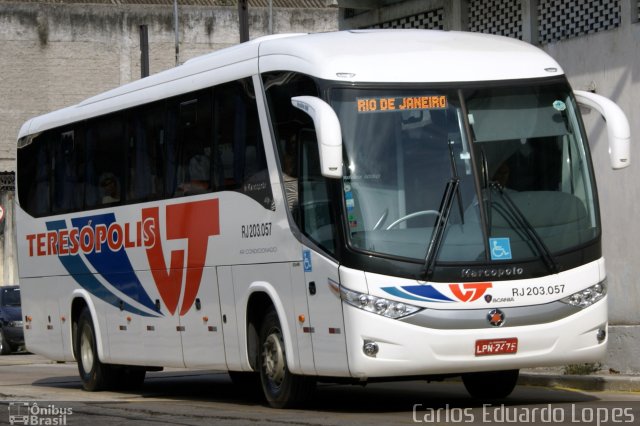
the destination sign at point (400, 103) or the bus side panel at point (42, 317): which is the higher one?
the destination sign at point (400, 103)

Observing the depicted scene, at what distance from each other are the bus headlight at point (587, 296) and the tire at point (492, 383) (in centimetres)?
181

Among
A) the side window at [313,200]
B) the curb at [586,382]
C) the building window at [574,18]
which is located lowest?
the curb at [586,382]

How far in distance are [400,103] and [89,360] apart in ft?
24.4

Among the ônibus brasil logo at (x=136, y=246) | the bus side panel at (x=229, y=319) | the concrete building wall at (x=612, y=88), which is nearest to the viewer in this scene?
the bus side panel at (x=229, y=319)

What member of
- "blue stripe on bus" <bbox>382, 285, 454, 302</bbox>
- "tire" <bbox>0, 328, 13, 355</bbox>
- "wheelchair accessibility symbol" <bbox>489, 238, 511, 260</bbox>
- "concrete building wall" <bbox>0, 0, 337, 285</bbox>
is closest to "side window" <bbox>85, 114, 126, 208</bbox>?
"blue stripe on bus" <bbox>382, 285, 454, 302</bbox>

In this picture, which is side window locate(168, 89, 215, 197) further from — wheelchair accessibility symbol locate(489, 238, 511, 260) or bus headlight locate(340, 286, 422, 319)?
wheelchair accessibility symbol locate(489, 238, 511, 260)

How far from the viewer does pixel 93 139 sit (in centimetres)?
1764

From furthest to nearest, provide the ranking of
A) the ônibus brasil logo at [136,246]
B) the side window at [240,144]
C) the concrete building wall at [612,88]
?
the concrete building wall at [612,88], the ônibus brasil logo at [136,246], the side window at [240,144]

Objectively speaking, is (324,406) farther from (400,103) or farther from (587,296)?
(400,103)

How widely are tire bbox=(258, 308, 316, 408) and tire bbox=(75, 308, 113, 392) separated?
463 centimetres

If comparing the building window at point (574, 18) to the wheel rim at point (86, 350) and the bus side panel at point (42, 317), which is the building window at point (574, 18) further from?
the bus side panel at point (42, 317)

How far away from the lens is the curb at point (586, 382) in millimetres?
14828

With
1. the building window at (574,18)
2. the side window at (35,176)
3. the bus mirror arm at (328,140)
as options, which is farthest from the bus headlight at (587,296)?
the side window at (35,176)

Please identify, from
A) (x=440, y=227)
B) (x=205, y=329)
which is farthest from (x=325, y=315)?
(x=205, y=329)
